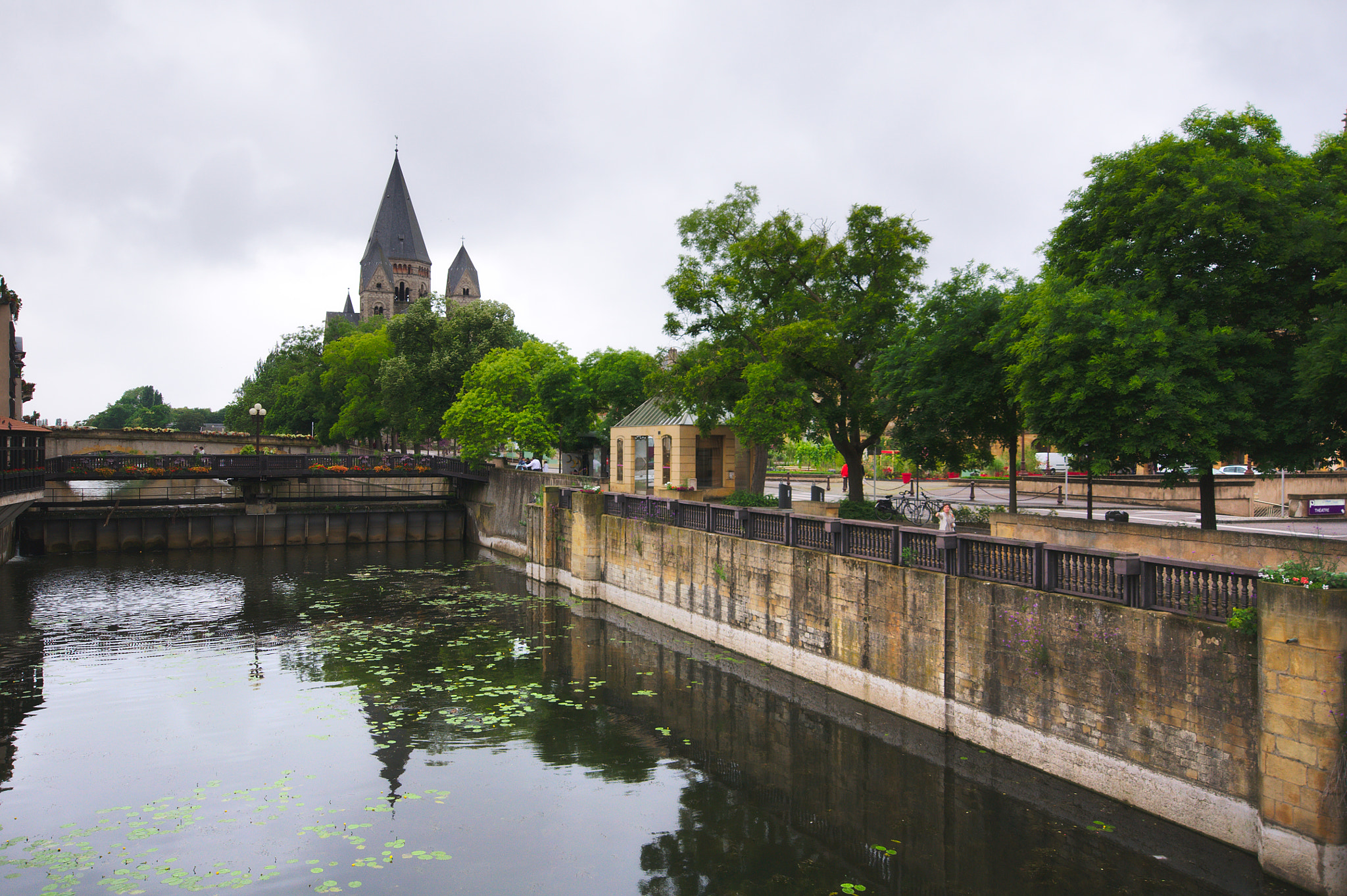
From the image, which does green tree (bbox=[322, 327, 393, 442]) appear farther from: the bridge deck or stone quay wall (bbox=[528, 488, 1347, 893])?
stone quay wall (bbox=[528, 488, 1347, 893])

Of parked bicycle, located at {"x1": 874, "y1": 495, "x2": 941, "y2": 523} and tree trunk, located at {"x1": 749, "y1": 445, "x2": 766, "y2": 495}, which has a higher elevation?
tree trunk, located at {"x1": 749, "y1": 445, "x2": 766, "y2": 495}

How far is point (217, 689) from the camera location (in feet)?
61.7

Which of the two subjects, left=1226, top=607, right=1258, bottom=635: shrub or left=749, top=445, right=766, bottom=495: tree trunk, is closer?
left=1226, top=607, right=1258, bottom=635: shrub

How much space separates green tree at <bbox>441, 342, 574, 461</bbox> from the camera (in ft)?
150

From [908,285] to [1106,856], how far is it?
2088 centimetres

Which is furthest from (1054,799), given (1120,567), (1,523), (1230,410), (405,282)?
(405,282)

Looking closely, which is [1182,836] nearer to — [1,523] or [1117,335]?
[1117,335]

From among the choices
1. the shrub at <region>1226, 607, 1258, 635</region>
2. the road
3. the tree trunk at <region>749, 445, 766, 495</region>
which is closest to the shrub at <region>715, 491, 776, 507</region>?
the tree trunk at <region>749, 445, 766, 495</region>

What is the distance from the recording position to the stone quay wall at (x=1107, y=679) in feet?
31.5

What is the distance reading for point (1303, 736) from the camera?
9625 millimetres

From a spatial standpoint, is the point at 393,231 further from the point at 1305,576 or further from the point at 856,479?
the point at 1305,576

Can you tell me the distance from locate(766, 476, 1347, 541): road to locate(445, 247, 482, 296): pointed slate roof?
8984 cm

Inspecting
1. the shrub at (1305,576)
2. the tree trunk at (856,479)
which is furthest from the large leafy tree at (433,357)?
the shrub at (1305,576)

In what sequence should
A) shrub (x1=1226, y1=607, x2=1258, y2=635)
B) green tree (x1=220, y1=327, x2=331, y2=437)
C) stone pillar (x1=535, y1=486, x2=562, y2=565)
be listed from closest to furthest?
1. shrub (x1=1226, y1=607, x2=1258, y2=635)
2. stone pillar (x1=535, y1=486, x2=562, y2=565)
3. green tree (x1=220, y1=327, x2=331, y2=437)
